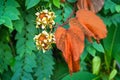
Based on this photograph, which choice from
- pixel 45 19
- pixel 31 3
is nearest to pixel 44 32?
pixel 45 19

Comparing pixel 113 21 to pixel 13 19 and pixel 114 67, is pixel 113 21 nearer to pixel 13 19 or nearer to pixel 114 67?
pixel 114 67

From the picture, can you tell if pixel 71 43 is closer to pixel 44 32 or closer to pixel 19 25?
pixel 44 32

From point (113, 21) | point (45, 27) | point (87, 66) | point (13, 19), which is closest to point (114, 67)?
point (87, 66)

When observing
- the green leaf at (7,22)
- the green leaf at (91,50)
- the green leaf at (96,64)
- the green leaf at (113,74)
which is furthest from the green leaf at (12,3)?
the green leaf at (113,74)

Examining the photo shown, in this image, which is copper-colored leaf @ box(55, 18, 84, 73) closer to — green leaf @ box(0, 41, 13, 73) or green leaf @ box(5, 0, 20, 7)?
green leaf @ box(5, 0, 20, 7)

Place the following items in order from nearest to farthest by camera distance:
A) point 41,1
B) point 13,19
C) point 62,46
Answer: point 62,46
point 13,19
point 41,1

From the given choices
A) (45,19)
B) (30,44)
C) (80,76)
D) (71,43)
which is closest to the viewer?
(71,43)
